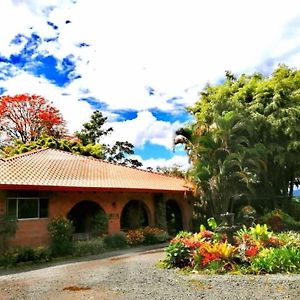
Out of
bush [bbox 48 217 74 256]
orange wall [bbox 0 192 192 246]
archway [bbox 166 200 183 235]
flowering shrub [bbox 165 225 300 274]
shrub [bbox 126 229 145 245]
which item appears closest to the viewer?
flowering shrub [bbox 165 225 300 274]

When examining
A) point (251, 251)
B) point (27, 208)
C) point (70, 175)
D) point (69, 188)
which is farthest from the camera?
point (70, 175)

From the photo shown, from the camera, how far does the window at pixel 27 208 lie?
50.7 ft

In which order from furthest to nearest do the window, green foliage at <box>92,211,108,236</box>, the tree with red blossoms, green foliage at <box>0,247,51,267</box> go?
the tree with red blossoms → green foliage at <box>92,211,108,236</box> → the window → green foliage at <box>0,247,51,267</box>

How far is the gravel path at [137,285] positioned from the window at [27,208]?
3.71 meters

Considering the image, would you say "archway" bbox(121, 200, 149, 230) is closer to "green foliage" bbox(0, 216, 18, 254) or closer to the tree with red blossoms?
"green foliage" bbox(0, 216, 18, 254)

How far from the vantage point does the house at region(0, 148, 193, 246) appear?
15659mm

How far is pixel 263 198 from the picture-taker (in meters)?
24.6

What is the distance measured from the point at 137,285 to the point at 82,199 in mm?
9057

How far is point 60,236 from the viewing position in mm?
16016

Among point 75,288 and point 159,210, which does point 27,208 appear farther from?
point 159,210

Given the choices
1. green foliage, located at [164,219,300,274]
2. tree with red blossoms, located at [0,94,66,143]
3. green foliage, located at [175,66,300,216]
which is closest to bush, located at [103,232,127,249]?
green foliage, located at [164,219,300,274]

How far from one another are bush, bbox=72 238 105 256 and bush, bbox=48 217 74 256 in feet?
0.98

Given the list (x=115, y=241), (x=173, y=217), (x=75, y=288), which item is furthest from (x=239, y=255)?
(x=173, y=217)

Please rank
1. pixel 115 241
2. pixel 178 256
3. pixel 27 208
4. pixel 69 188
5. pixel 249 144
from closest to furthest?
1. pixel 178 256
2. pixel 27 208
3. pixel 69 188
4. pixel 115 241
5. pixel 249 144
